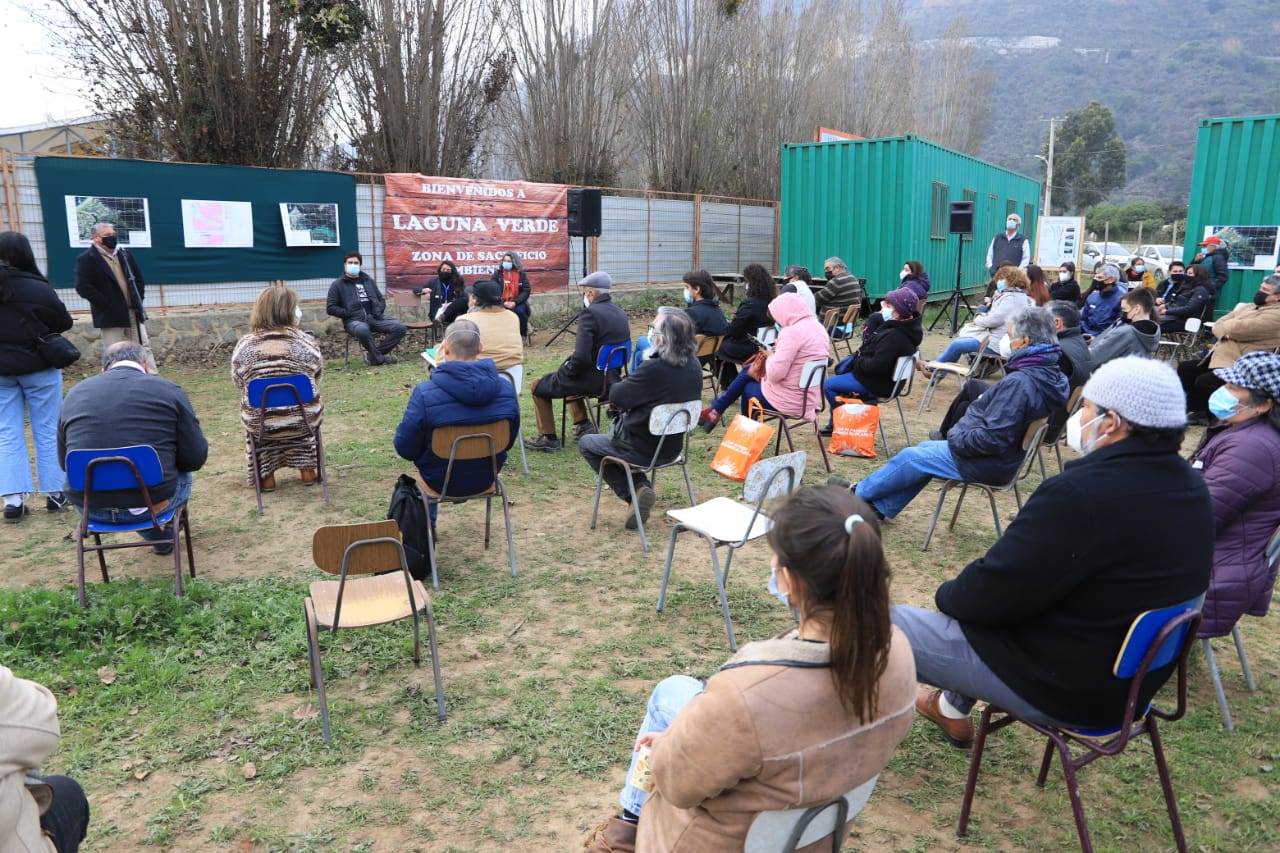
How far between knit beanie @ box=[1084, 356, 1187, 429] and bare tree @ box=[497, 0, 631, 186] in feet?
52.7

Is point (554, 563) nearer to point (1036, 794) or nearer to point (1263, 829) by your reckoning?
point (1036, 794)

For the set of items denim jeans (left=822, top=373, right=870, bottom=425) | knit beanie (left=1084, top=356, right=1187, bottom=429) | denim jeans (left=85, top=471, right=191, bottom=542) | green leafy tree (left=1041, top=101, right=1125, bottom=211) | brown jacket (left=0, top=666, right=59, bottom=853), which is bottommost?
denim jeans (left=85, top=471, right=191, bottom=542)

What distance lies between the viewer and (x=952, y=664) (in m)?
2.58

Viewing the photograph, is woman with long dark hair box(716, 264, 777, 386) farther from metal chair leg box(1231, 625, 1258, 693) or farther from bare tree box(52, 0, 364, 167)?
bare tree box(52, 0, 364, 167)

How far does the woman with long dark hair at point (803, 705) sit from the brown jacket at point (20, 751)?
50.2 inches

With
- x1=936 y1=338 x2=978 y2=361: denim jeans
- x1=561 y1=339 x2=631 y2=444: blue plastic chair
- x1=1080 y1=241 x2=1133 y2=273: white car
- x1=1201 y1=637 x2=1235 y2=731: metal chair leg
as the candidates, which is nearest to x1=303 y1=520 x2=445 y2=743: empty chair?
x1=1201 y1=637 x2=1235 y2=731: metal chair leg

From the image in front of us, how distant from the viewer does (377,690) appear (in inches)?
137

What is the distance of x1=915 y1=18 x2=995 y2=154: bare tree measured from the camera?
38531 millimetres

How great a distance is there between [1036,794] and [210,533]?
4597 millimetres

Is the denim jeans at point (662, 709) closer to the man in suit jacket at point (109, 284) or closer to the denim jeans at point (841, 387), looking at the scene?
the denim jeans at point (841, 387)

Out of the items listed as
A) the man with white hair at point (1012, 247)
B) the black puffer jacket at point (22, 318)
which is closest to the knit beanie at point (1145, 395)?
the black puffer jacket at point (22, 318)

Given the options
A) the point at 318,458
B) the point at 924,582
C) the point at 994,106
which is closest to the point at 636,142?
the point at 318,458

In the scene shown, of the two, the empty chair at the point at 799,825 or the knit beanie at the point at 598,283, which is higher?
the knit beanie at the point at 598,283

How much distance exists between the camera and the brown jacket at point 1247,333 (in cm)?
610
